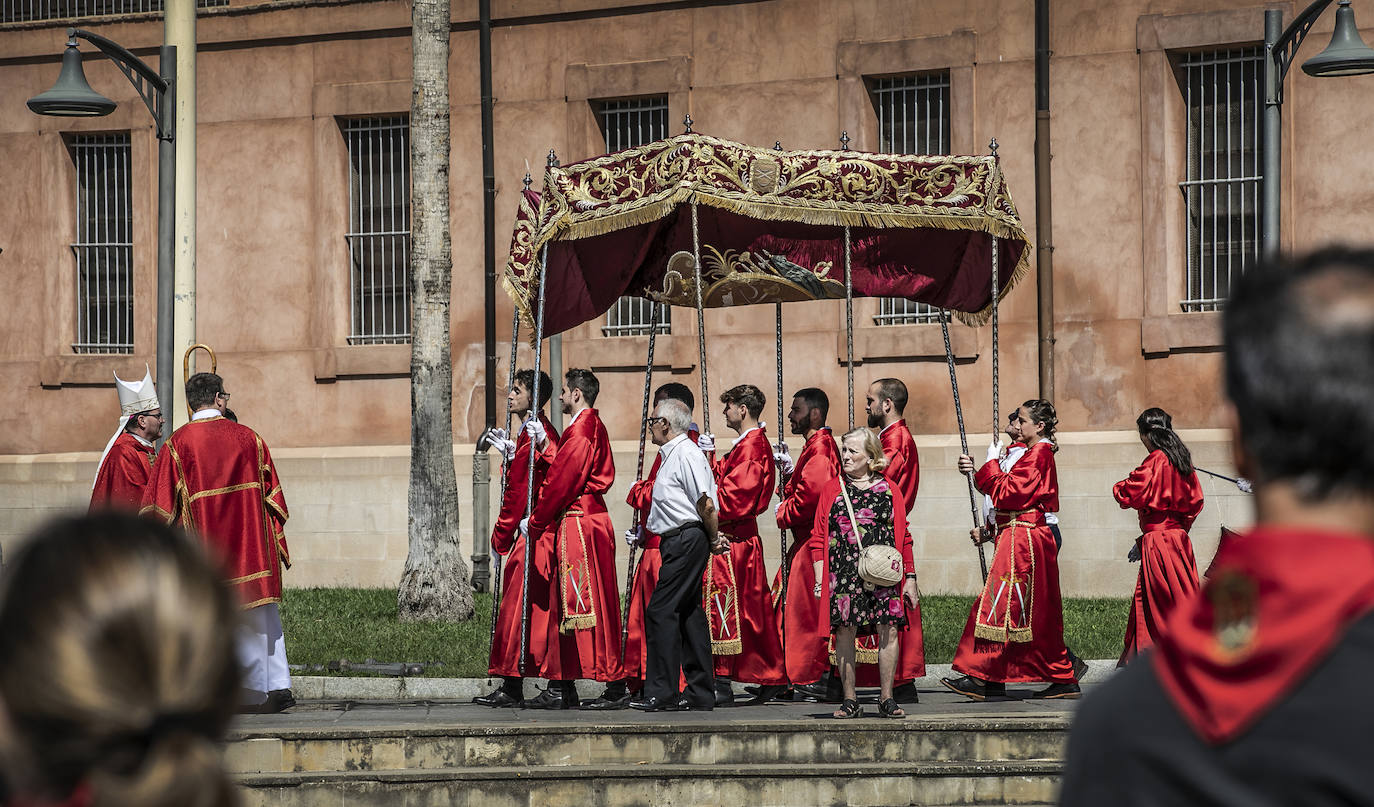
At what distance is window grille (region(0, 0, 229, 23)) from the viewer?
20.0 meters

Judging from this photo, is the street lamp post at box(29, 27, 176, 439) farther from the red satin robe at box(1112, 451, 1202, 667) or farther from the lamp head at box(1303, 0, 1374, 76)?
the lamp head at box(1303, 0, 1374, 76)

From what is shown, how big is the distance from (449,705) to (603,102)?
9.36m

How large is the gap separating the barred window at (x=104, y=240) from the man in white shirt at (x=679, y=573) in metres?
11.5

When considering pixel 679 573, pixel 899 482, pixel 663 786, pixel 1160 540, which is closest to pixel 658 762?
pixel 663 786

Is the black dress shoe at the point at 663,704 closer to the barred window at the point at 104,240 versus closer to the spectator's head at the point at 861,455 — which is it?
the spectator's head at the point at 861,455

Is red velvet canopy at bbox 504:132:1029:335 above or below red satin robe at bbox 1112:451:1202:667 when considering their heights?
above

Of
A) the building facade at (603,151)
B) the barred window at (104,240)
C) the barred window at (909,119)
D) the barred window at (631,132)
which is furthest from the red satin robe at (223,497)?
the barred window at (104,240)

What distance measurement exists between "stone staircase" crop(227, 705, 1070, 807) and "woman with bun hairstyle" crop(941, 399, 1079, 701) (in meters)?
1.69

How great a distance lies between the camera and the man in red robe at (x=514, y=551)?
10.7 meters

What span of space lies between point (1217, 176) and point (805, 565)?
7.85 meters

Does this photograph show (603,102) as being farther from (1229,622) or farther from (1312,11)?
(1229,622)

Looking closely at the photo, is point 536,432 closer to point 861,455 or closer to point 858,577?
point 861,455

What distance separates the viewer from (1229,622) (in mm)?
1881

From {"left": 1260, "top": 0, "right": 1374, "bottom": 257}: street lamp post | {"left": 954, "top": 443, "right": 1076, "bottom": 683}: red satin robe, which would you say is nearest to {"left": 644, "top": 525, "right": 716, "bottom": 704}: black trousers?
{"left": 954, "top": 443, "right": 1076, "bottom": 683}: red satin robe
